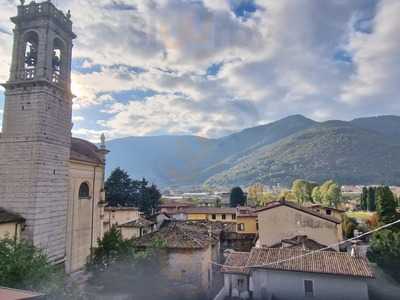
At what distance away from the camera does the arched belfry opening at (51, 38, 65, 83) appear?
18062 millimetres

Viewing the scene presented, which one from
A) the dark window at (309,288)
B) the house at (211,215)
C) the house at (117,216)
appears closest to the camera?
the dark window at (309,288)

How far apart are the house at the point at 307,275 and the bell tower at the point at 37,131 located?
38.7 feet

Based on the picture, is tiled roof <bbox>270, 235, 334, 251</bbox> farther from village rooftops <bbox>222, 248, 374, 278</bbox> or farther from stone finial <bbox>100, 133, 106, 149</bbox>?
stone finial <bbox>100, 133, 106, 149</bbox>

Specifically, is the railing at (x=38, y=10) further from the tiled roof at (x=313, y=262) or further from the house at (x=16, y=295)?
→ the tiled roof at (x=313, y=262)

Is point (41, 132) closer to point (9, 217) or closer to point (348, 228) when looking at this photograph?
point (9, 217)

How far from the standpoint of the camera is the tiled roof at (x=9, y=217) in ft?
48.2

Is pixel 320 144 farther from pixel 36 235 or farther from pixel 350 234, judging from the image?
pixel 36 235

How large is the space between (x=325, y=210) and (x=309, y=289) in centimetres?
2430

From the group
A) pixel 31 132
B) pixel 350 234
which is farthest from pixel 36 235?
pixel 350 234

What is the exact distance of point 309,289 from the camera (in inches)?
635

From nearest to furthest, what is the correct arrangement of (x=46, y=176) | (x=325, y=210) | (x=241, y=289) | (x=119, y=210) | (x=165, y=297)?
(x=46, y=176) → (x=165, y=297) → (x=241, y=289) → (x=119, y=210) → (x=325, y=210)

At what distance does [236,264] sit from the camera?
68.1 feet

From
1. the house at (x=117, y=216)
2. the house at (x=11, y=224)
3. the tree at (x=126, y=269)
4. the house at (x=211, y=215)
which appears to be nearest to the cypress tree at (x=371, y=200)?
the house at (x=211, y=215)

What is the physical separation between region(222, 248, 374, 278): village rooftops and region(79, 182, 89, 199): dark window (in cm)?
1250
